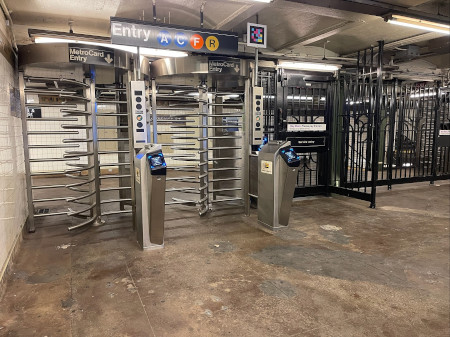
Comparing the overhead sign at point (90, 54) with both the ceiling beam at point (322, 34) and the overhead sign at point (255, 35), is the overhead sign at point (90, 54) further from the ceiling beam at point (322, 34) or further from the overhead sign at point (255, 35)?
the ceiling beam at point (322, 34)

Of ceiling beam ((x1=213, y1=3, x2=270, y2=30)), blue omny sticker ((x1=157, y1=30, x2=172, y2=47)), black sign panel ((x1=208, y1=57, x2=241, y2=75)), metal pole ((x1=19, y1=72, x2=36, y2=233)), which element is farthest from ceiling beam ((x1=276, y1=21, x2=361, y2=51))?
metal pole ((x1=19, y1=72, x2=36, y2=233))

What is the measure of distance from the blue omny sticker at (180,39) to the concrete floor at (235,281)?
2.59 m

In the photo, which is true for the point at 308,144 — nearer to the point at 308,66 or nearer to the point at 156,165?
the point at 308,66

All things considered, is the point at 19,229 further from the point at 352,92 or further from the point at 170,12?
the point at 352,92

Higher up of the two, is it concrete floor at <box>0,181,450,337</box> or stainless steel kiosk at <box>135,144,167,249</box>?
stainless steel kiosk at <box>135,144,167,249</box>

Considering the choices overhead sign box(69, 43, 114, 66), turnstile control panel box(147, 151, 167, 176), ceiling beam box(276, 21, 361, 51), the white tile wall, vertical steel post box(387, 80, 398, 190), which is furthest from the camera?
vertical steel post box(387, 80, 398, 190)

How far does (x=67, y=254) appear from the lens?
3.76 metres

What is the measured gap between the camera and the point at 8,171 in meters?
3.56

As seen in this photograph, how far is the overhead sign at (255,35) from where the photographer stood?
4664 millimetres

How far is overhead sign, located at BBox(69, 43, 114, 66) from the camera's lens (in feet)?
12.9

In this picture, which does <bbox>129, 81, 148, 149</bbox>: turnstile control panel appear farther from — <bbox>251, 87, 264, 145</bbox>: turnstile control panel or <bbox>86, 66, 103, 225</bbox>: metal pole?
<bbox>251, 87, 264, 145</bbox>: turnstile control panel

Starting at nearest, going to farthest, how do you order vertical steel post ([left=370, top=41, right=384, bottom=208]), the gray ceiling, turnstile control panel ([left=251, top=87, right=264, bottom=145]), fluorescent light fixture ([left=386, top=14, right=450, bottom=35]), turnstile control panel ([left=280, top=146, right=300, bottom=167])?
turnstile control panel ([left=280, top=146, right=300, bottom=167]), the gray ceiling, fluorescent light fixture ([left=386, top=14, right=450, bottom=35]), turnstile control panel ([left=251, top=87, right=264, bottom=145]), vertical steel post ([left=370, top=41, right=384, bottom=208])

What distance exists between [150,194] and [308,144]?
376 centimetres

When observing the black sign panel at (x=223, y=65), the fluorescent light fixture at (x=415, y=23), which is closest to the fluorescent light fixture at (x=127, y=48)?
the black sign panel at (x=223, y=65)
